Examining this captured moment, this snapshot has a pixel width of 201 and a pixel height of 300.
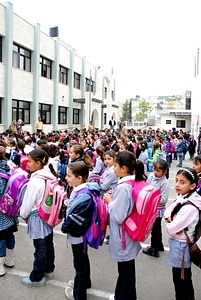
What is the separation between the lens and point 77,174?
10.3 feet

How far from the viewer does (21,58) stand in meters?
18.8

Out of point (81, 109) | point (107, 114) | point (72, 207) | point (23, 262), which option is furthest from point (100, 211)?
point (107, 114)

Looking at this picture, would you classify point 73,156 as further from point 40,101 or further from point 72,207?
point 40,101

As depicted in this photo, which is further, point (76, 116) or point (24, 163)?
point (76, 116)

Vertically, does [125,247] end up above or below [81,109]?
below

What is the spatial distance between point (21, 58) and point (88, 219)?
17974 mm

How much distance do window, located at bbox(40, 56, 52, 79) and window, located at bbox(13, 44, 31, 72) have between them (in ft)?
5.91

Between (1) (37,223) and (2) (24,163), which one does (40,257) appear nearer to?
(1) (37,223)

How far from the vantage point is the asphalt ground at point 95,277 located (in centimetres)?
337

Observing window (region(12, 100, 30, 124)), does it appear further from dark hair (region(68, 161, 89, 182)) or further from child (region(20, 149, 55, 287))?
dark hair (region(68, 161, 89, 182))

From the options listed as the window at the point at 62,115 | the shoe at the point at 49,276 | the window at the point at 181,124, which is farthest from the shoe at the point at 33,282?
the window at the point at 181,124

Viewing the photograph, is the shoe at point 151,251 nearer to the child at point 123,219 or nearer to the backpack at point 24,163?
the child at point 123,219

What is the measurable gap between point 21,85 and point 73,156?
1475cm

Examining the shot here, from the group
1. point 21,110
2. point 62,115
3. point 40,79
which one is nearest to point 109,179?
point 21,110
